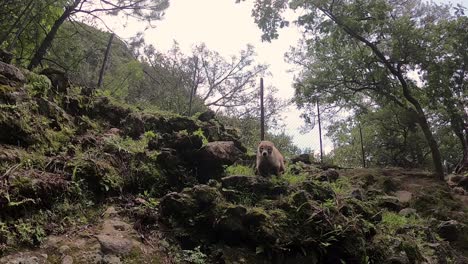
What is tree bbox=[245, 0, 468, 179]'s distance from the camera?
12828 mm

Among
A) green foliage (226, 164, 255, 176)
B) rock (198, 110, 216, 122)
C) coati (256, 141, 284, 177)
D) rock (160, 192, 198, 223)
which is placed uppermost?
rock (198, 110, 216, 122)

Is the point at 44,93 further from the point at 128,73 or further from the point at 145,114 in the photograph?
the point at 128,73

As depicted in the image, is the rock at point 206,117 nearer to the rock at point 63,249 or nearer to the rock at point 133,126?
the rock at point 133,126

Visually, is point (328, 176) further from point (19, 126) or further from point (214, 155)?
point (19, 126)

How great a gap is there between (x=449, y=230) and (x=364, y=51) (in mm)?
7817

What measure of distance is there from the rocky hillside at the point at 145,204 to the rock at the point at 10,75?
0.07 ft

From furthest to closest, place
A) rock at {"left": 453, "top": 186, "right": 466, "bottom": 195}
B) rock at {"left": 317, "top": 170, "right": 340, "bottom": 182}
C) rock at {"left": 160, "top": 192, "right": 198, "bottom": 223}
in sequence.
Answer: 1. rock at {"left": 453, "top": 186, "right": 466, "bottom": 195}
2. rock at {"left": 317, "top": 170, "right": 340, "bottom": 182}
3. rock at {"left": 160, "top": 192, "right": 198, "bottom": 223}

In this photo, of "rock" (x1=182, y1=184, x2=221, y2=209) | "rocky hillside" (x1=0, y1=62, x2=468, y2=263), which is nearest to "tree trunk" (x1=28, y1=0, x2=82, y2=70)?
"rocky hillside" (x1=0, y1=62, x2=468, y2=263)

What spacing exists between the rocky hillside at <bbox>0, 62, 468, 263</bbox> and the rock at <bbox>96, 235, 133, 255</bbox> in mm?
14

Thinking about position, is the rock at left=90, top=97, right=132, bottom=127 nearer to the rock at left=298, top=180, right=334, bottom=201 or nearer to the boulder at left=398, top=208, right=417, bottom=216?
the rock at left=298, top=180, right=334, bottom=201

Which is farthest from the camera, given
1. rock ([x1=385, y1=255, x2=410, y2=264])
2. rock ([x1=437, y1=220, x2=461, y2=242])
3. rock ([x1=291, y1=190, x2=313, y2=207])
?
rock ([x1=437, y1=220, x2=461, y2=242])

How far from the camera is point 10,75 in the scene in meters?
5.93

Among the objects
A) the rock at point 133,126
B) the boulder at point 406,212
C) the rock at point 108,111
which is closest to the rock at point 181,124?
the rock at point 133,126

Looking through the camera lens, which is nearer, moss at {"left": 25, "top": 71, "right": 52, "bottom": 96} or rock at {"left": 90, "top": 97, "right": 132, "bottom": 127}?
moss at {"left": 25, "top": 71, "right": 52, "bottom": 96}
